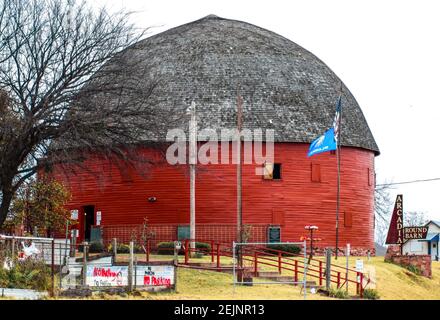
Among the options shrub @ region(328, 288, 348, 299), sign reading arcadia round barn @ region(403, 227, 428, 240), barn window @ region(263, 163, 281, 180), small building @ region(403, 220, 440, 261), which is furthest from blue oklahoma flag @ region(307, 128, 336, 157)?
small building @ region(403, 220, 440, 261)

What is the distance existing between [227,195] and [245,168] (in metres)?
1.52

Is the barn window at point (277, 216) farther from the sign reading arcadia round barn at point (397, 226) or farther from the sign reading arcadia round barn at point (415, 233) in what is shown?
the sign reading arcadia round barn at point (415, 233)

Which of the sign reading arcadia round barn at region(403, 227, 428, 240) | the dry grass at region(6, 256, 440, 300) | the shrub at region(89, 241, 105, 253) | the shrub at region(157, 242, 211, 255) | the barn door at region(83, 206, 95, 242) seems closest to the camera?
the dry grass at region(6, 256, 440, 300)

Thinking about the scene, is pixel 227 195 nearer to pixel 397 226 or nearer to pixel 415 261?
pixel 397 226

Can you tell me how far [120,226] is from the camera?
152 ft

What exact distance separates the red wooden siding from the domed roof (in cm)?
174

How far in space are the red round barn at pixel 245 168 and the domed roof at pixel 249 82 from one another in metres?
0.06

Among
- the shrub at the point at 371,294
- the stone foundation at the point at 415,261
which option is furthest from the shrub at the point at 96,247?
the shrub at the point at 371,294

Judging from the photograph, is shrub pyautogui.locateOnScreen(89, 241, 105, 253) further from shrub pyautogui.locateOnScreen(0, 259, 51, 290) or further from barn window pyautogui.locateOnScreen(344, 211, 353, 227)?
shrub pyautogui.locateOnScreen(0, 259, 51, 290)

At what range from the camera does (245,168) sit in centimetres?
4659

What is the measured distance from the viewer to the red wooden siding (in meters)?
46.2

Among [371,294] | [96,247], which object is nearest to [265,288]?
[371,294]

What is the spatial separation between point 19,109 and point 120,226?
13.9 metres
